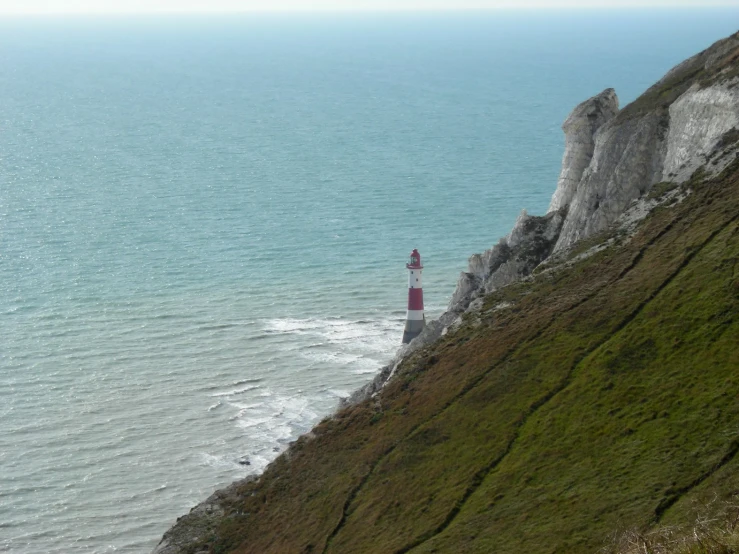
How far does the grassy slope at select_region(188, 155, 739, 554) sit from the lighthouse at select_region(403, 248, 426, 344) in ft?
62.5

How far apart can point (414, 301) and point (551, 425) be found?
32.2m

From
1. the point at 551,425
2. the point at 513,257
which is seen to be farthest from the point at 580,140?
the point at 551,425

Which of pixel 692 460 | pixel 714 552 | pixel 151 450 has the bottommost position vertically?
pixel 151 450

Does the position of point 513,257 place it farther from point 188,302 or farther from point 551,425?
point 188,302

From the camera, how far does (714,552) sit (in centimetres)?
1789

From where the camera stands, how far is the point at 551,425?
41312mm

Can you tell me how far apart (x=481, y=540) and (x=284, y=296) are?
2143 inches

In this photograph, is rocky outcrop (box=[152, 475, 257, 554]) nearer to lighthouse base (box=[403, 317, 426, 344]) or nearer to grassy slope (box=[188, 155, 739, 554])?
grassy slope (box=[188, 155, 739, 554])

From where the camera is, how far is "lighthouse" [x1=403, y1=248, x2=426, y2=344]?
72.6m

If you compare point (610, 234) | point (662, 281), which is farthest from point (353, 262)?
point (662, 281)

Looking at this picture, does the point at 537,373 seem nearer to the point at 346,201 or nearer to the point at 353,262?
the point at 353,262

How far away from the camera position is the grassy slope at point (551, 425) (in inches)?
1398

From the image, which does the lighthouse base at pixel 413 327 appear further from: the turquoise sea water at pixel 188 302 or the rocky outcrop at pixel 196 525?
the rocky outcrop at pixel 196 525

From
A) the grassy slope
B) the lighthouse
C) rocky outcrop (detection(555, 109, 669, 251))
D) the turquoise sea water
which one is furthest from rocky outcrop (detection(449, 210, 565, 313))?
the turquoise sea water
